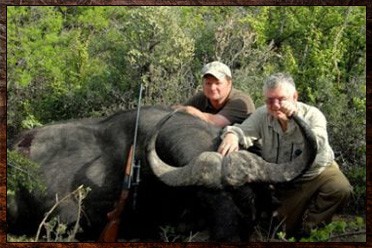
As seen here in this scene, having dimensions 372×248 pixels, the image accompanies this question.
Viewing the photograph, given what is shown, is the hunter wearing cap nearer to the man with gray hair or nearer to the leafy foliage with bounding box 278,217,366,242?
the man with gray hair

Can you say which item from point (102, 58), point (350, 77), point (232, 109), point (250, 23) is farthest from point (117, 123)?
point (350, 77)

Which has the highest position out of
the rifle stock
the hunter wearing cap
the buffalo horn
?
the hunter wearing cap

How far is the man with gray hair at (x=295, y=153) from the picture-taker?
232 inches

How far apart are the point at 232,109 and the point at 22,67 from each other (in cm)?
171

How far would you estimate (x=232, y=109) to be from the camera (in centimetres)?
669

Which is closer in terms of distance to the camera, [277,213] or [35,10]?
[277,213]

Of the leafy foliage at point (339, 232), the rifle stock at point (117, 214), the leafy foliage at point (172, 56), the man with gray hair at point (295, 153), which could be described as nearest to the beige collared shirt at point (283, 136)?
the man with gray hair at point (295, 153)

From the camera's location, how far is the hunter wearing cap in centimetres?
665

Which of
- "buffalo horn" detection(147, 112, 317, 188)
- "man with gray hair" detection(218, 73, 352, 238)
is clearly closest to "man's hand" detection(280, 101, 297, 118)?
"man with gray hair" detection(218, 73, 352, 238)

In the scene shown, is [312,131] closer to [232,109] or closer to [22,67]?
[232,109]

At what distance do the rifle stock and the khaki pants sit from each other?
113cm

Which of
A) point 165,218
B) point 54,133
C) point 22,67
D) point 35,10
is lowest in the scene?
point 165,218

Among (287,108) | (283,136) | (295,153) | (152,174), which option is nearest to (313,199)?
(295,153)

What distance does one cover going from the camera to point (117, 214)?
5977 mm
